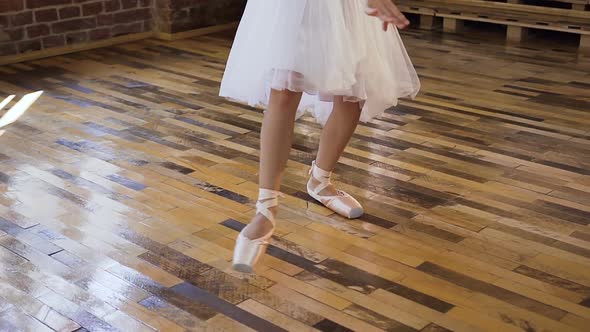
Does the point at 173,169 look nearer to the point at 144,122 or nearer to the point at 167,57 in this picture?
the point at 144,122

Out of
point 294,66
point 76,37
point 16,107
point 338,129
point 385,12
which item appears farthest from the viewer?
point 76,37

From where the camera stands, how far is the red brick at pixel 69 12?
17.0 feet

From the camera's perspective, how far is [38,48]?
16.8 feet

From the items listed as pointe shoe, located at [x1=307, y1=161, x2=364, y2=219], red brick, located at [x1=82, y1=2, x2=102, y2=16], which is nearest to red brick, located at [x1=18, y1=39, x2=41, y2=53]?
red brick, located at [x1=82, y1=2, x2=102, y2=16]

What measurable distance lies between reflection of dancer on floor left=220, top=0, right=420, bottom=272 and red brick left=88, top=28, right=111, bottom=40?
327cm

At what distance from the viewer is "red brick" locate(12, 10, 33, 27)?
194 inches

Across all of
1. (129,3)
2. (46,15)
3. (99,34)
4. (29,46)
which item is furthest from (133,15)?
(29,46)

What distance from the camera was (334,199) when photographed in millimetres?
2666

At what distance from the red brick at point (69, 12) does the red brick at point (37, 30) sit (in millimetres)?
128

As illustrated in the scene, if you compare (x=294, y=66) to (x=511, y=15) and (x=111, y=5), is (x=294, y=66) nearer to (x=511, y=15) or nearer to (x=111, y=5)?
(x=111, y=5)

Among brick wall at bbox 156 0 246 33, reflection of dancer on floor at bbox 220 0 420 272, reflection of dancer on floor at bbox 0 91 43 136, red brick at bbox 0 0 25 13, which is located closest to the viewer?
reflection of dancer on floor at bbox 220 0 420 272

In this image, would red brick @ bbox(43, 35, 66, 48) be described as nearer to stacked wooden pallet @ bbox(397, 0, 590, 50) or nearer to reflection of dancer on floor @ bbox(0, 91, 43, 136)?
reflection of dancer on floor @ bbox(0, 91, 43, 136)

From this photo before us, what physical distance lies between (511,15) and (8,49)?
346 cm

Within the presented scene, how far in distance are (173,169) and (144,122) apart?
2.41 feet
